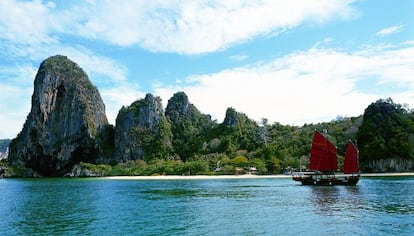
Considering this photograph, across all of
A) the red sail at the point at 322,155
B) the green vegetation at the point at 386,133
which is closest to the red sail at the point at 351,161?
the red sail at the point at 322,155

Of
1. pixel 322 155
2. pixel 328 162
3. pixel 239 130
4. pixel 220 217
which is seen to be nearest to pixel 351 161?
pixel 328 162

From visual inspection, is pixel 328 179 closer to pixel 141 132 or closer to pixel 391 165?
pixel 391 165

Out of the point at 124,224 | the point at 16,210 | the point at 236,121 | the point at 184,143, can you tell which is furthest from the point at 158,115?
the point at 124,224

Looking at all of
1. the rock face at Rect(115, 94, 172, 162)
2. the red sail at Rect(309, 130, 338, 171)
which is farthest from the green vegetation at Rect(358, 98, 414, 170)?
the rock face at Rect(115, 94, 172, 162)

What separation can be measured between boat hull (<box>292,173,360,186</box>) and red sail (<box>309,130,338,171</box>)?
1.34m

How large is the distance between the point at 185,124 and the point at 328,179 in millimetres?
90155

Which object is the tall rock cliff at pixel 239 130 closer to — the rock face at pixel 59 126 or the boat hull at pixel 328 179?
the rock face at pixel 59 126

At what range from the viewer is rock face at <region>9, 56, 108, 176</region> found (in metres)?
120

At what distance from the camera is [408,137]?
84375 mm

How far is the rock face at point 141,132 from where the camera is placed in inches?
4656

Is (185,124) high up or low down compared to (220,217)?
up

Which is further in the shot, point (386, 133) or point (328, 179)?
point (386, 133)

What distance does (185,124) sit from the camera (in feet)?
445

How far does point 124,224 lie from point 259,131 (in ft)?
318
